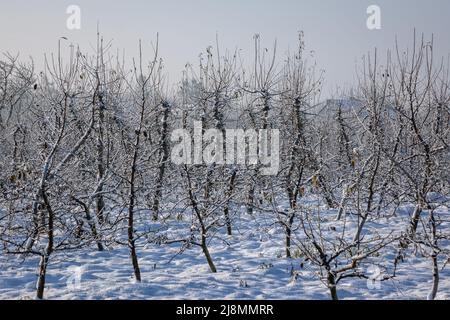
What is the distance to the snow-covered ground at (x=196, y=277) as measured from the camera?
6031 millimetres

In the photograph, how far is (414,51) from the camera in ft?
21.9

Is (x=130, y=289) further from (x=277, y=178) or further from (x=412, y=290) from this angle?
(x=277, y=178)

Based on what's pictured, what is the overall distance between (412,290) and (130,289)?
491cm

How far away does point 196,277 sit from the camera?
22.8 feet

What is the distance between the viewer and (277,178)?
13695mm

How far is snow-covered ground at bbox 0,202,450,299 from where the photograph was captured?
6.03 m

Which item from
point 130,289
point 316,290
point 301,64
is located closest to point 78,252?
point 130,289
